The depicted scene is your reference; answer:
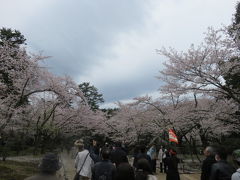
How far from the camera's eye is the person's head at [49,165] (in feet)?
7.32

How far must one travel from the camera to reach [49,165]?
7.39ft

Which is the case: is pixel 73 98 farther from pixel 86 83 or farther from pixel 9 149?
Result: pixel 86 83

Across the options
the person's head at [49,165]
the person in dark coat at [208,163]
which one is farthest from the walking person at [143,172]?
the person in dark coat at [208,163]

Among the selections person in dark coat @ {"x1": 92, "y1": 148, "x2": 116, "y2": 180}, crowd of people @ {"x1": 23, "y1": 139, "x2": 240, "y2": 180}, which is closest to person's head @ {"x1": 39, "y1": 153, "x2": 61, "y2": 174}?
crowd of people @ {"x1": 23, "y1": 139, "x2": 240, "y2": 180}

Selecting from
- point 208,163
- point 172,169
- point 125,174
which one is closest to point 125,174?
point 125,174

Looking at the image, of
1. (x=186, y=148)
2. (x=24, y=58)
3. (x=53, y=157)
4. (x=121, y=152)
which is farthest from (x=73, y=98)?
(x=186, y=148)

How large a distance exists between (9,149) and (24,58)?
18.0 metres

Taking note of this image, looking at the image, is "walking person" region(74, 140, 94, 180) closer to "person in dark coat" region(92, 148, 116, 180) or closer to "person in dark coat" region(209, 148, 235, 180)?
"person in dark coat" region(92, 148, 116, 180)

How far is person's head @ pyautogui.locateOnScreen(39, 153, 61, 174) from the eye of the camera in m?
2.23

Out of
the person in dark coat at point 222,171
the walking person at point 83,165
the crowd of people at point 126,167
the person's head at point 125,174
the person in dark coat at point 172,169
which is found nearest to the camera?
the crowd of people at point 126,167

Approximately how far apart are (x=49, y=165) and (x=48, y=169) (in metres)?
0.04

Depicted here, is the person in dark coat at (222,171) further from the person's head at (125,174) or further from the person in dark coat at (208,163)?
the person's head at (125,174)

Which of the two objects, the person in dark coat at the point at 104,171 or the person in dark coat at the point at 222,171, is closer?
the person in dark coat at the point at 222,171

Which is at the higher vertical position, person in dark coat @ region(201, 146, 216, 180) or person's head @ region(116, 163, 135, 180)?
person in dark coat @ region(201, 146, 216, 180)
